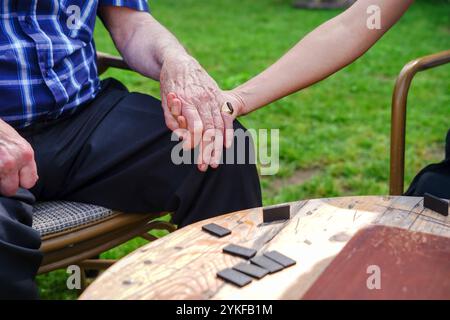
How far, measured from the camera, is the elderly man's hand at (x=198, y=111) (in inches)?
64.4

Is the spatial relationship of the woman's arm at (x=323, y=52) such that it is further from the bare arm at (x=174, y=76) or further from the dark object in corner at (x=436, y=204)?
the dark object in corner at (x=436, y=204)

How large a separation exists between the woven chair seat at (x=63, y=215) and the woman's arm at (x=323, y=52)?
497 millimetres

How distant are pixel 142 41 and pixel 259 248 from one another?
975 millimetres

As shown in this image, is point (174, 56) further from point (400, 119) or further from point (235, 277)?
point (235, 277)

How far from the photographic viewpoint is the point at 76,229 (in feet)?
5.34

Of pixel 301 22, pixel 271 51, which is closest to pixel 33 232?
pixel 271 51

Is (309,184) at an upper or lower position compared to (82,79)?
lower

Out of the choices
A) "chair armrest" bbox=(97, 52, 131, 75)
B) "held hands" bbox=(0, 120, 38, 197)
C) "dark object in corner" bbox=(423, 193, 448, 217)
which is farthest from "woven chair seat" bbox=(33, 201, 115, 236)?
"dark object in corner" bbox=(423, 193, 448, 217)

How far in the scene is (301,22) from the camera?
791cm

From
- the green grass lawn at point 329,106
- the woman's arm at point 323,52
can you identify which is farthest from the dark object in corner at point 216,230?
the green grass lawn at point 329,106

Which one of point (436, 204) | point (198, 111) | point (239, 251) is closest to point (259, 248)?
point (239, 251)

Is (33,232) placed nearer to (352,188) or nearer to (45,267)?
(45,267)

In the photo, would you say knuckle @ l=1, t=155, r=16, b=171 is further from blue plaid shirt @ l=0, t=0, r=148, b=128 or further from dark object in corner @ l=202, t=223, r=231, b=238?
dark object in corner @ l=202, t=223, r=231, b=238
